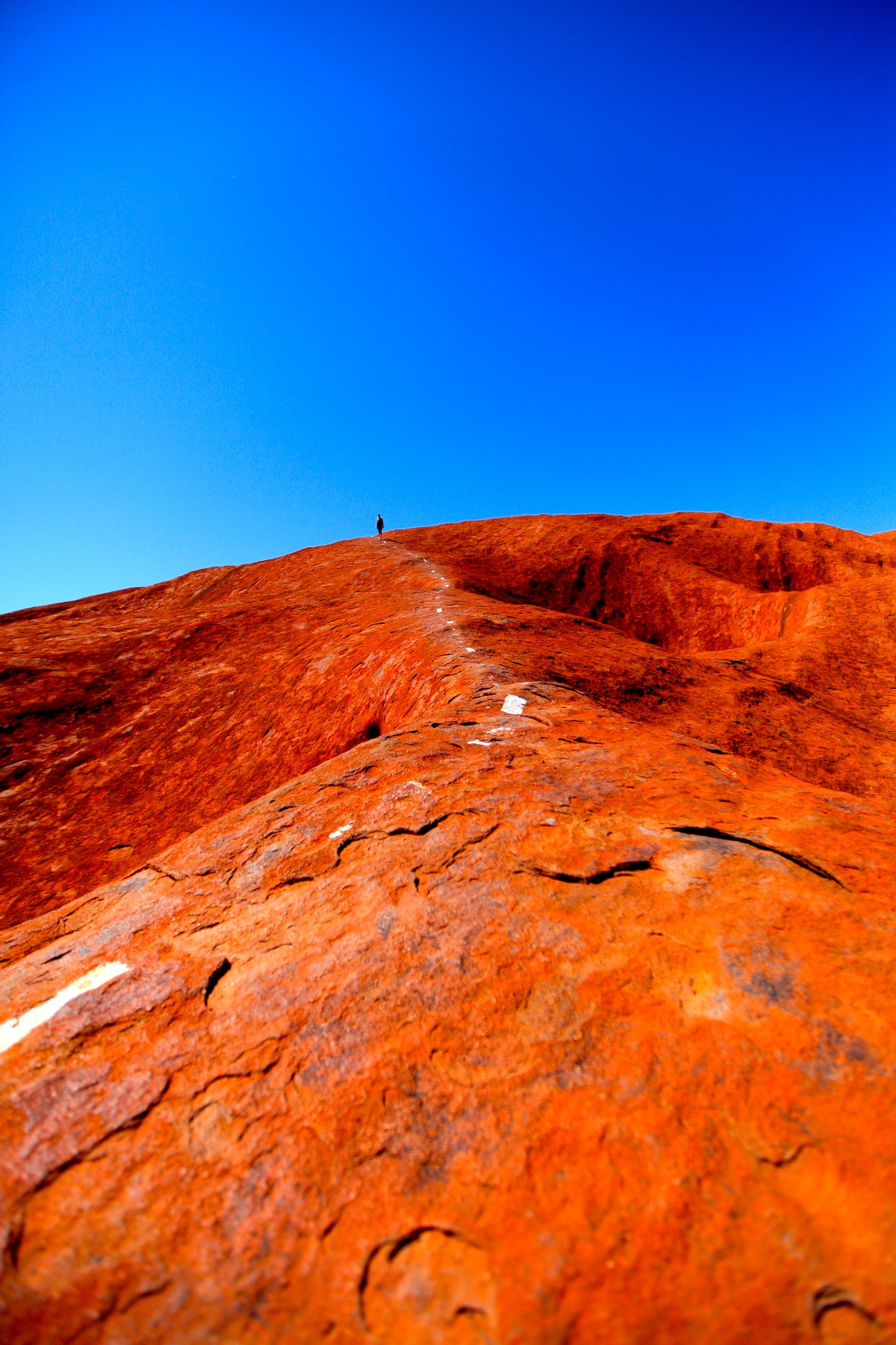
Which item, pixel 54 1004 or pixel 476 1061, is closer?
pixel 476 1061

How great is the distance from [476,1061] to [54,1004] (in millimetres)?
2125

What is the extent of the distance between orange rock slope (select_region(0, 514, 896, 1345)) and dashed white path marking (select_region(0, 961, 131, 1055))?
0.02 m

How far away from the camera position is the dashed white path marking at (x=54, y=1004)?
8.69 ft

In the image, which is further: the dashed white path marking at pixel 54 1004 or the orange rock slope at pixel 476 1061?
the dashed white path marking at pixel 54 1004

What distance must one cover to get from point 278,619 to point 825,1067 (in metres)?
12.2

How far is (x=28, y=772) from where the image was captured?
30.3 ft

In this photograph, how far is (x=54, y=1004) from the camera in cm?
281

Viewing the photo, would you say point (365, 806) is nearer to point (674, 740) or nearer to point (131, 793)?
point (674, 740)

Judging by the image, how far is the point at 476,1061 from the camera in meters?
2.22

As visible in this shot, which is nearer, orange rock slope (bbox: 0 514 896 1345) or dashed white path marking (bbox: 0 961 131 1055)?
orange rock slope (bbox: 0 514 896 1345)

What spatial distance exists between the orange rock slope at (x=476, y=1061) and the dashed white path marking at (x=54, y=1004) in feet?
0.07

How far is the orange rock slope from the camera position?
1.55 meters

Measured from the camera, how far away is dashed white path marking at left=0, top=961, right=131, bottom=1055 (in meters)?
2.65

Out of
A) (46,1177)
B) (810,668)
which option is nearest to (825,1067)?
(46,1177)
